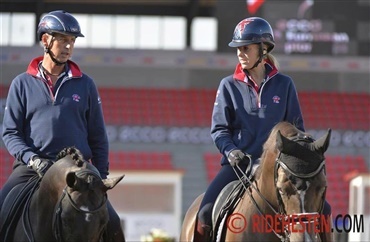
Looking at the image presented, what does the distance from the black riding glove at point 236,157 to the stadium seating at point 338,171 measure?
15.9 meters

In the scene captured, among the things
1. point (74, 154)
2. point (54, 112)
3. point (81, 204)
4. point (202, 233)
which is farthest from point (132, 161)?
point (81, 204)

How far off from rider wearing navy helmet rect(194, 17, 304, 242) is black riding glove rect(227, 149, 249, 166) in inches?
4.2

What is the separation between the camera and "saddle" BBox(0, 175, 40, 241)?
6715 mm

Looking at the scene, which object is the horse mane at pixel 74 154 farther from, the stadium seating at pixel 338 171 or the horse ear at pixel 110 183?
the stadium seating at pixel 338 171

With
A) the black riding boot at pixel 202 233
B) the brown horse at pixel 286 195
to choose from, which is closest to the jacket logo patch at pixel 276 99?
the brown horse at pixel 286 195

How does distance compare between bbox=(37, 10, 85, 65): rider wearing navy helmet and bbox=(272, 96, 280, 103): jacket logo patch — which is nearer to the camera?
bbox=(37, 10, 85, 65): rider wearing navy helmet

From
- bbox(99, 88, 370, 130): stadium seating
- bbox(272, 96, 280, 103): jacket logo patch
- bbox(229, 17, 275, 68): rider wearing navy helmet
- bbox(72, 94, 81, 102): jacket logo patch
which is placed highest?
bbox(229, 17, 275, 68): rider wearing navy helmet

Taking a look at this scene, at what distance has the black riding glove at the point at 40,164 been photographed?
261 inches

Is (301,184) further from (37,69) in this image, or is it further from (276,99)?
(37,69)

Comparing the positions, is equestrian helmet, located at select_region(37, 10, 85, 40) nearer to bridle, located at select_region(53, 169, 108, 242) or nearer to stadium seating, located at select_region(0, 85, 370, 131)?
bridle, located at select_region(53, 169, 108, 242)

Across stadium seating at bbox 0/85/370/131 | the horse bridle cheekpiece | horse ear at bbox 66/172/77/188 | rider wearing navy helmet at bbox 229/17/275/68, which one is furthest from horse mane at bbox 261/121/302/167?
stadium seating at bbox 0/85/370/131

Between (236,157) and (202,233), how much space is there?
697 mm

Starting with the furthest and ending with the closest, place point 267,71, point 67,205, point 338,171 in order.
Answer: point 338,171, point 267,71, point 67,205

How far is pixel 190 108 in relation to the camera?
1020 inches
